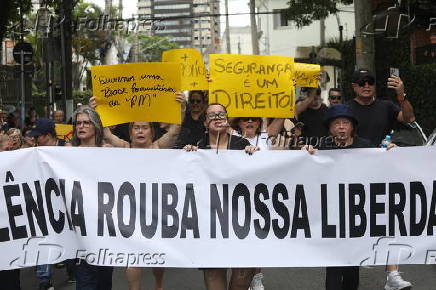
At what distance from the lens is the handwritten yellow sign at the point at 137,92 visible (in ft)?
20.5

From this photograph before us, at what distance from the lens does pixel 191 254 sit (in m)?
5.51

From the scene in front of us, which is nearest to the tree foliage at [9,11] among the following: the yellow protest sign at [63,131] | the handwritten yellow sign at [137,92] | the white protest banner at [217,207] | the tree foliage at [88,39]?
the yellow protest sign at [63,131]

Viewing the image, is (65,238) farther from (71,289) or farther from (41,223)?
(71,289)

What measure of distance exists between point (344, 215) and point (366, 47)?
9.98 meters

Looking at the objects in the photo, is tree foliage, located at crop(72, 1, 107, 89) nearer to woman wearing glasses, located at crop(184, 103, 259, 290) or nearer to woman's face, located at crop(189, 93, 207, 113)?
woman's face, located at crop(189, 93, 207, 113)

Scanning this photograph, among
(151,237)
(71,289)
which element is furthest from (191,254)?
(71,289)

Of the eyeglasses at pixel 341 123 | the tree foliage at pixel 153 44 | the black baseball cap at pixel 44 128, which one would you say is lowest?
the black baseball cap at pixel 44 128

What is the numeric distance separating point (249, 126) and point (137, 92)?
1328 millimetres

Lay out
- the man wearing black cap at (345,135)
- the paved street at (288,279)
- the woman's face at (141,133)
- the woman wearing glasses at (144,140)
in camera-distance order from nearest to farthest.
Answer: the man wearing black cap at (345,135) → the woman wearing glasses at (144,140) → the woman's face at (141,133) → the paved street at (288,279)

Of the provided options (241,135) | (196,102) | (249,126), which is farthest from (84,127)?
(196,102)

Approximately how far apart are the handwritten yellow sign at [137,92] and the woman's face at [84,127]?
37 centimetres

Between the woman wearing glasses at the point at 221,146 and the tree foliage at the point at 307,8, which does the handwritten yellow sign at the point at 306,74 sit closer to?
the woman wearing glasses at the point at 221,146

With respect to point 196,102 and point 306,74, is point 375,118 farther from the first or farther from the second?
point 196,102

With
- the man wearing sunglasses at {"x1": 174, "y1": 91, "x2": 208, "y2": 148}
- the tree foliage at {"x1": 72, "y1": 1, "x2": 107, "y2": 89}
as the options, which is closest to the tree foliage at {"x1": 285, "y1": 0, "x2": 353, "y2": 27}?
the man wearing sunglasses at {"x1": 174, "y1": 91, "x2": 208, "y2": 148}
